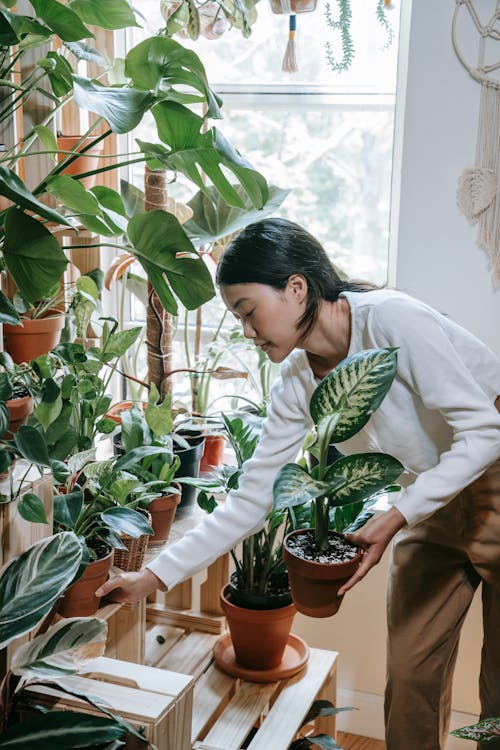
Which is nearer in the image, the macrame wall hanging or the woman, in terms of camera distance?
the woman

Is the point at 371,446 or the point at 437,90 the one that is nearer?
the point at 371,446

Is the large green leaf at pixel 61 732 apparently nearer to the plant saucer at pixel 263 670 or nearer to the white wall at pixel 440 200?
the plant saucer at pixel 263 670

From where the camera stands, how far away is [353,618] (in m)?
2.45

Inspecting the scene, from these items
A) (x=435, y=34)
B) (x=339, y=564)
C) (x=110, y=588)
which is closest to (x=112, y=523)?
(x=110, y=588)

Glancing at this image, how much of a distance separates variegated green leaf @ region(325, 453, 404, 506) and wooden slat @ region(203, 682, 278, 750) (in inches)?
24.3

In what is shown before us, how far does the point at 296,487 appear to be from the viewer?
119cm

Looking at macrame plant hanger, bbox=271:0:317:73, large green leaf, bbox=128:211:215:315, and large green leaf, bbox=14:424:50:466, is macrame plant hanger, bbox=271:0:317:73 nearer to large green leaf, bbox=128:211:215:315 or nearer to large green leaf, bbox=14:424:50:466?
large green leaf, bbox=128:211:215:315

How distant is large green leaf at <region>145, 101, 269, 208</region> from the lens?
3.66 ft

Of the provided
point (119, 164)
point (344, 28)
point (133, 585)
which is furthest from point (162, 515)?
point (344, 28)

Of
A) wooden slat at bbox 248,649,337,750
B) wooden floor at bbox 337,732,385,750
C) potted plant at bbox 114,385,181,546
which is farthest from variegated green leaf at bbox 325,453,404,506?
wooden floor at bbox 337,732,385,750

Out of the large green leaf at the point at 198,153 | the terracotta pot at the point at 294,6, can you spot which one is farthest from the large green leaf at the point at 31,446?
the terracotta pot at the point at 294,6

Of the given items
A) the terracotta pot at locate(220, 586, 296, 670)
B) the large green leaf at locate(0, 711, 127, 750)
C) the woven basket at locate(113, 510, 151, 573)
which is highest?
the large green leaf at locate(0, 711, 127, 750)

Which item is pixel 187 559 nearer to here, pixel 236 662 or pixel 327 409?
pixel 236 662

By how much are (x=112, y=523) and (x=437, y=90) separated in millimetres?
1369
